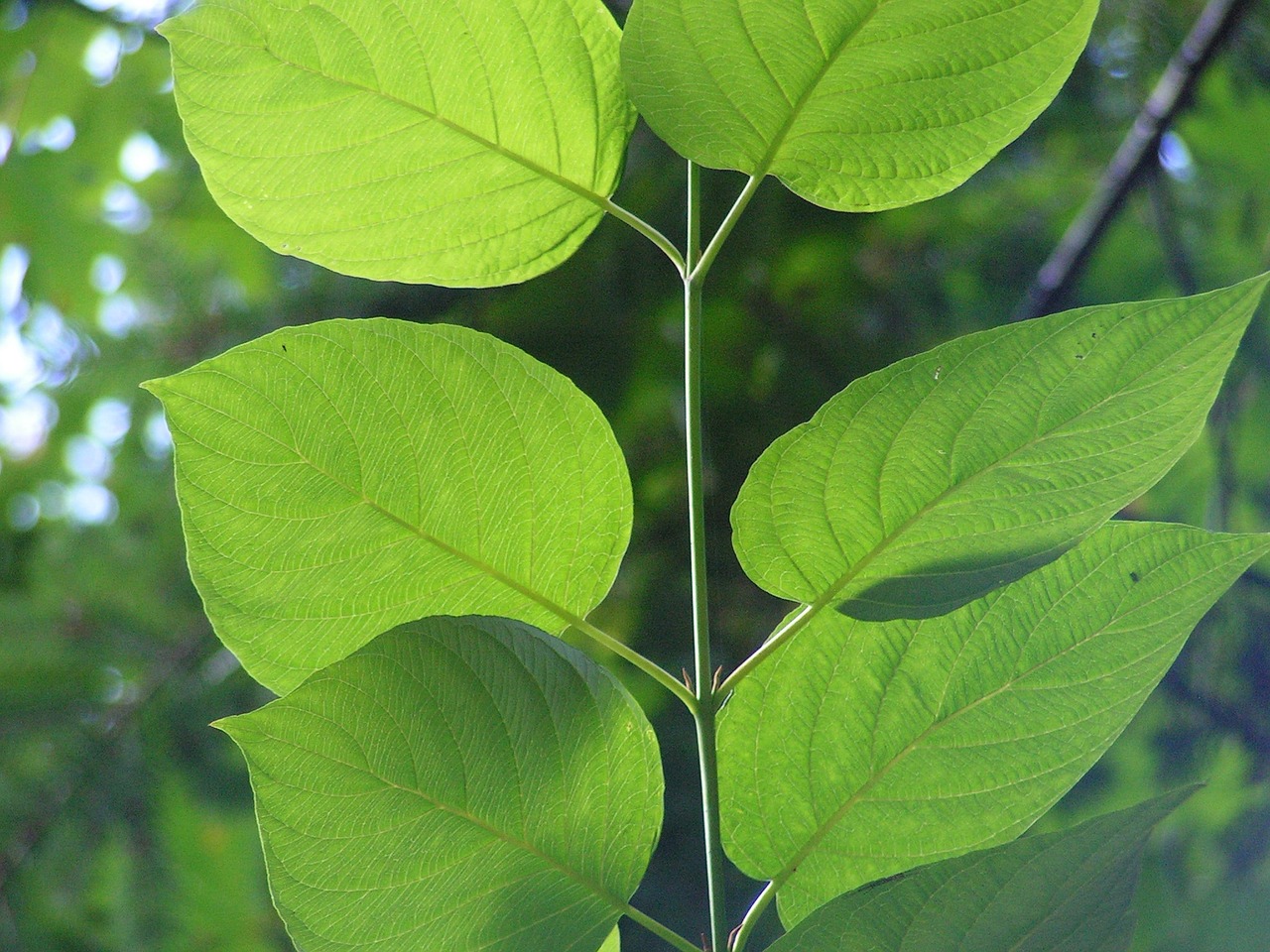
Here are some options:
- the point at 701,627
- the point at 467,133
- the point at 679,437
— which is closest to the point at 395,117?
the point at 467,133

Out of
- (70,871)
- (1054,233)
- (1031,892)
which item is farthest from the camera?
(1054,233)

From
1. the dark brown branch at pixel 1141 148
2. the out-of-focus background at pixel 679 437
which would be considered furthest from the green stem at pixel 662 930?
the dark brown branch at pixel 1141 148

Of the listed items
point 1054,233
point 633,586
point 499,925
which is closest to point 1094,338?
point 499,925

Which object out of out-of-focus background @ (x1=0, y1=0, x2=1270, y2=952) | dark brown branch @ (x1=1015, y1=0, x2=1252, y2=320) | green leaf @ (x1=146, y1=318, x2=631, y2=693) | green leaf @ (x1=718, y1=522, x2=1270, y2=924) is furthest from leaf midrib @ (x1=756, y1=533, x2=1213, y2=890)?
dark brown branch @ (x1=1015, y1=0, x2=1252, y2=320)

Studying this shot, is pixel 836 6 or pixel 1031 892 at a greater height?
pixel 836 6

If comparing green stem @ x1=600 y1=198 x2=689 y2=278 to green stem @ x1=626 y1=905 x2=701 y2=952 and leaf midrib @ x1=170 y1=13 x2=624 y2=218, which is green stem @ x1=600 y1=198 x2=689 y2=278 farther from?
green stem @ x1=626 y1=905 x2=701 y2=952

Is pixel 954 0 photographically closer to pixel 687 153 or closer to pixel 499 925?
pixel 687 153
